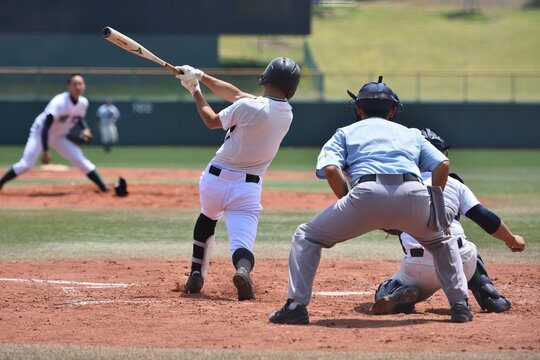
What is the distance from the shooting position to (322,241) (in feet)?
20.7

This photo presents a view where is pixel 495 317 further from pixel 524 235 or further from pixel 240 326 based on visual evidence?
pixel 524 235

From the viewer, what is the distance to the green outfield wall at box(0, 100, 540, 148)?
33.8 metres

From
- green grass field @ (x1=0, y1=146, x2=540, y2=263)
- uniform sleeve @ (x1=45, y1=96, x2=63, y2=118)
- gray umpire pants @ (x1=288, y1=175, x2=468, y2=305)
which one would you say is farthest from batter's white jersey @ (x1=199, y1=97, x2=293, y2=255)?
uniform sleeve @ (x1=45, y1=96, x2=63, y2=118)

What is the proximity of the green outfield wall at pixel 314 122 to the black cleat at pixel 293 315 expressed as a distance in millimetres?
27538

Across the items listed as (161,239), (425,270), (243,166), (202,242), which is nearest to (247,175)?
(243,166)

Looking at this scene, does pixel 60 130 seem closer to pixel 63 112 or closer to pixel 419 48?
pixel 63 112

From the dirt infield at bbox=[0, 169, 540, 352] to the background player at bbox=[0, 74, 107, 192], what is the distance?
6.23 meters

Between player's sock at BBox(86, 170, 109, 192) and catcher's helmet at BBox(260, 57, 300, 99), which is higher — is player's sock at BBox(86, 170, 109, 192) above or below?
below

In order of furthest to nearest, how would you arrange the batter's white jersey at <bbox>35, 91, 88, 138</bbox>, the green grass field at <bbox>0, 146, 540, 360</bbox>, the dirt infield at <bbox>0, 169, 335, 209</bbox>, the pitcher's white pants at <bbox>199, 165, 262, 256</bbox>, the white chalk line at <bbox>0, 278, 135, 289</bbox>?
the batter's white jersey at <bbox>35, 91, 88, 138</bbox> → the dirt infield at <bbox>0, 169, 335, 209</bbox> → the white chalk line at <bbox>0, 278, 135, 289</bbox> → the pitcher's white pants at <bbox>199, 165, 262, 256</bbox> → the green grass field at <bbox>0, 146, 540, 360</bbox>

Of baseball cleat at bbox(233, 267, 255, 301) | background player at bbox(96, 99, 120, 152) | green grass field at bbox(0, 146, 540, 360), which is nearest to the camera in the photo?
green grass field at bbox(0, 146, 540, 360)

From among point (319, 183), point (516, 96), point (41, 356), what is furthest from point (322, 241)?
point (516, 96)

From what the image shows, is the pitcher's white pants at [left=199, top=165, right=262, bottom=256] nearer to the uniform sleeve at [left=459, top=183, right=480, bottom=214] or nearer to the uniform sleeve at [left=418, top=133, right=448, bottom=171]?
the uniform sleeve at [left=459, top=183, right=480, bottom=214]

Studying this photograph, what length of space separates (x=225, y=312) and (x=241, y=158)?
1391 millimetres

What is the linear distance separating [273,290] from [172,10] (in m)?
27.4
